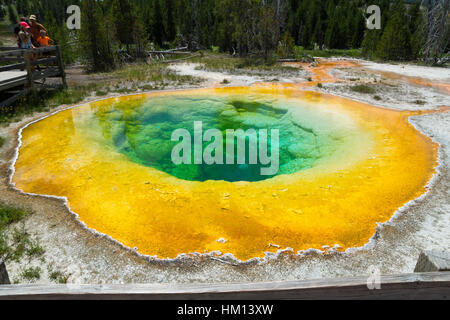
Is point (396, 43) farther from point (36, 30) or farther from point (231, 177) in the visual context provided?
point (36, 30)

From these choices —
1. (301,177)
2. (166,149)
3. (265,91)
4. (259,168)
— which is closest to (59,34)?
(265,91)

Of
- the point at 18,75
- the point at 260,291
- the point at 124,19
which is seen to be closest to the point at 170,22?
the point at 124,19

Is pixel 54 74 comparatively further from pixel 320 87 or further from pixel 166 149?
pixel 320 87

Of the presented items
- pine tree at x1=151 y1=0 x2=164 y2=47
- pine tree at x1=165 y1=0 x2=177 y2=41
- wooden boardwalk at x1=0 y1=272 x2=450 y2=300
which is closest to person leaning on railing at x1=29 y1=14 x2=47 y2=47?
wooden boardwalk at x1=0 y1=272 x2=450 y2=300

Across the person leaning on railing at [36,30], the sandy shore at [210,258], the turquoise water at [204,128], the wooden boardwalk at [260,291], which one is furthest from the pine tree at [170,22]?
the wooden boardwalk at [260,291]

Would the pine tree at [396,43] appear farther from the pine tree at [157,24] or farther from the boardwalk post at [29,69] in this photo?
the pine tree at [157,24]
